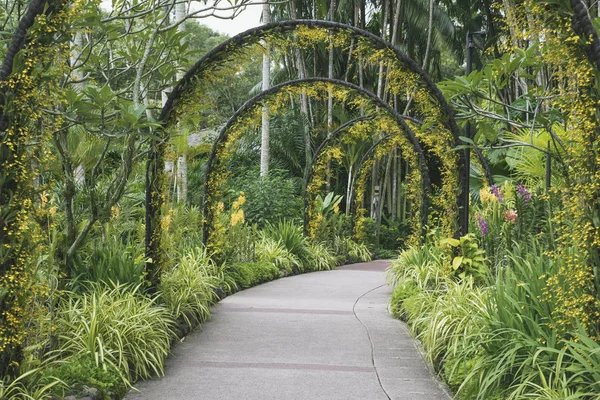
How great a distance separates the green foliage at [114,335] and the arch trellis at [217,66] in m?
0.93

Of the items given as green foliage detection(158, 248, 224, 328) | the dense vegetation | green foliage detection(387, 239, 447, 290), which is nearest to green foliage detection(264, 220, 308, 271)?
the dense vegetation

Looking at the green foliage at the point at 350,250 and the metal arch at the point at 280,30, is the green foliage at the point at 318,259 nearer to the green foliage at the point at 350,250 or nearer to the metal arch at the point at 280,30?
the green foliage at the point at 350,250

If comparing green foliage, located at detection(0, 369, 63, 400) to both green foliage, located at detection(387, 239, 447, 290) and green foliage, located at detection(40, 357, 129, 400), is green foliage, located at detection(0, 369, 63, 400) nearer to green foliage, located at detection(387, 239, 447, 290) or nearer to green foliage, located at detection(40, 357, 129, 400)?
green foliage, located at detection(40, 357, 129, 400)

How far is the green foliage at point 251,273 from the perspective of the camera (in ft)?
31.1

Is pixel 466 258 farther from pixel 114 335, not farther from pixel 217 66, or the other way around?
pixel 114 335

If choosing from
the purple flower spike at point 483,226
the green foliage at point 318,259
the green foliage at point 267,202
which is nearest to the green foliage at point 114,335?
the purple flower spike at point 483,226

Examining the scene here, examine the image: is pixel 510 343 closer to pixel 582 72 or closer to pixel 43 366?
pixel 582 72

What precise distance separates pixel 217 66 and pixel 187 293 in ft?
7.86

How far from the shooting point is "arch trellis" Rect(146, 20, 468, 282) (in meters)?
6.50

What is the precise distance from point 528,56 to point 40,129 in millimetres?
3459

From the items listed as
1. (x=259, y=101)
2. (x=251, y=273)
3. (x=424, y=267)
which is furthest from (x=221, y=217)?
(x=424, y=267)

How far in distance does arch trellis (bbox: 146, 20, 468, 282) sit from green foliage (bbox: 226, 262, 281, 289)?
9.60 ft

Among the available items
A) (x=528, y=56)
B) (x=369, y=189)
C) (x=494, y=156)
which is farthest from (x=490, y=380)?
(x=369, y=189)

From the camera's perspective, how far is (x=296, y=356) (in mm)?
5559
